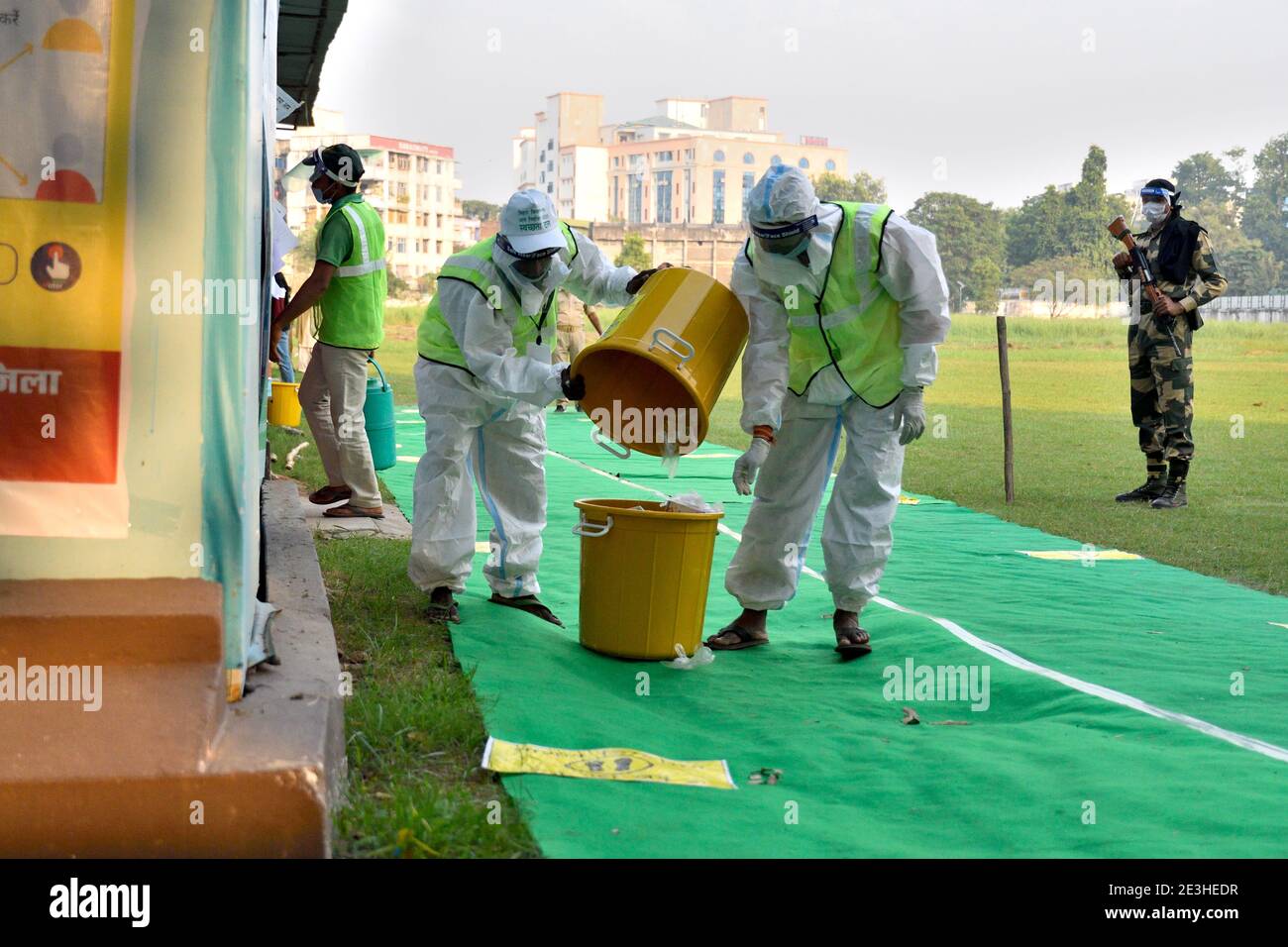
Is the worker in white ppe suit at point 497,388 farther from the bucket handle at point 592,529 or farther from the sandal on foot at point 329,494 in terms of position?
the sandal on foot at point 329,494

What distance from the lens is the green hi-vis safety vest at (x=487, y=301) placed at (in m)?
5.26

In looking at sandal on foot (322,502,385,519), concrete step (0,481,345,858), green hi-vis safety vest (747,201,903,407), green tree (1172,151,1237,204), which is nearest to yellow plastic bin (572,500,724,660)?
green hi-vis safety vest (747,201,903,407)

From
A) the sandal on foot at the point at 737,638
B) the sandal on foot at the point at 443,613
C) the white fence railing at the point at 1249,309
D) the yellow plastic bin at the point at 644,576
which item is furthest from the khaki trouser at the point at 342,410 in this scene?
the white fence railing at the point at 1249,309

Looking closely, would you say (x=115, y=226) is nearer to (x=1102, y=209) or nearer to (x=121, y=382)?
(x=121, y=382)

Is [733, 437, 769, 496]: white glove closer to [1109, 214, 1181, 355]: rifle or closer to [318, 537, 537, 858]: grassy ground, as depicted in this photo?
[318, 537, 537, 858]: grassy ground

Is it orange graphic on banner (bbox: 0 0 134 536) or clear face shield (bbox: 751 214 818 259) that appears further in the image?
clear face shield (bbox: 751 214 818 259)

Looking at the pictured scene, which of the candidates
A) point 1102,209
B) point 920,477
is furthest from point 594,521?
point 1102,209

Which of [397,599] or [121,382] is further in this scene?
[397,599]

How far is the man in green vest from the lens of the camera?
7508mm

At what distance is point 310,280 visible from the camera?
24.6 ft

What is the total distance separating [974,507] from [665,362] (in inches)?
222

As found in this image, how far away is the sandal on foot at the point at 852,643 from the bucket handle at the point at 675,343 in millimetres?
1316

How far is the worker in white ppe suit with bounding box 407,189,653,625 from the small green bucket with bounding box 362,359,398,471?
3.58 meters

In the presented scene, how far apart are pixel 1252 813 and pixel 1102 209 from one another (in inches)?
2047
